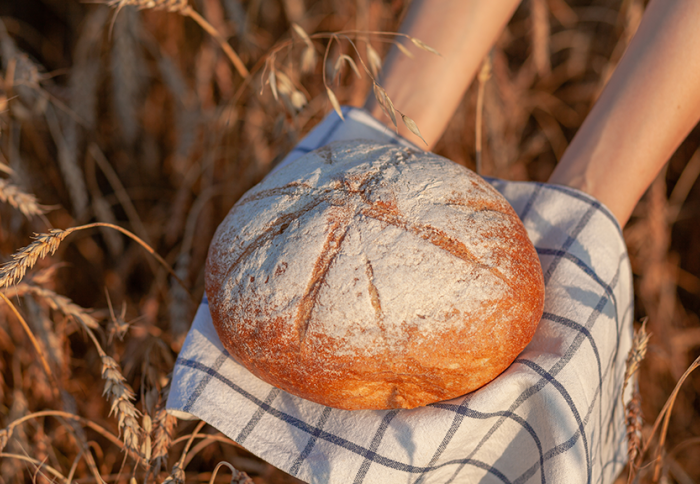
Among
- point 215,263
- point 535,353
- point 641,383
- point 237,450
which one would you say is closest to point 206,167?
point 215,263

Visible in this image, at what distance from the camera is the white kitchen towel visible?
1044mm

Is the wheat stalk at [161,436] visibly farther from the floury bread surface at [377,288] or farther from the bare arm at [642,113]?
the bare arm at [642,113]

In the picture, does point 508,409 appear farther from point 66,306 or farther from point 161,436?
point 66,306

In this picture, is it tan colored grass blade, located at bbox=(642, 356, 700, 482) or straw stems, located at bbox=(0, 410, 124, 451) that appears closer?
tan colored grass blade, located at bbox=(642, 356, 700, 482)

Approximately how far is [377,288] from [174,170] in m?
1.90

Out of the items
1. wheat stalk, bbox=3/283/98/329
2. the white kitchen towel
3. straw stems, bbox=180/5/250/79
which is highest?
straw stems, bbox=180/5/250/79

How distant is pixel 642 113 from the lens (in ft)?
4.33

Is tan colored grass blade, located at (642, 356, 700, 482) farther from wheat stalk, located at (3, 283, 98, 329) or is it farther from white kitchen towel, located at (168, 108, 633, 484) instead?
wheat stalk, located at (3, 283, 98, 329)

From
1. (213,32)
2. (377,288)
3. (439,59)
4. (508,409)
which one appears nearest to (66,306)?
(377,288)

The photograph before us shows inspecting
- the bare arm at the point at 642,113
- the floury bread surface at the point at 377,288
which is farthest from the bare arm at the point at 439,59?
the floury bread surface at the point at 377,288

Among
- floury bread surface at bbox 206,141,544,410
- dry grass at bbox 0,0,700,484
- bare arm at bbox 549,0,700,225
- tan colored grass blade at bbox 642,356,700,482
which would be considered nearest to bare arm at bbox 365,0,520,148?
dry grass at bbox 0,0,700,484

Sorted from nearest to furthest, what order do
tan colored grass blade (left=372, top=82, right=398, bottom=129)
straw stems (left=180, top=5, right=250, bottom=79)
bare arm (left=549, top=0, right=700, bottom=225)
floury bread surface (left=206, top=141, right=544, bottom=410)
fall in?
floury bread surface (left=206, top=141, right=544, bottom=410)
tan colored grass blade (left=372, top=82, right=398, bottom=129)
bare arm (left=549, top=0, right=700, bottom=225)
straw stems (left=180, top=5, right=250, bottom=79)

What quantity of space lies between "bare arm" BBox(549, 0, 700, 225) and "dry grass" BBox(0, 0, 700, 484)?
16.9 inches

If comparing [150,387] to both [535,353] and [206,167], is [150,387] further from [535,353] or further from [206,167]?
[535,353]
